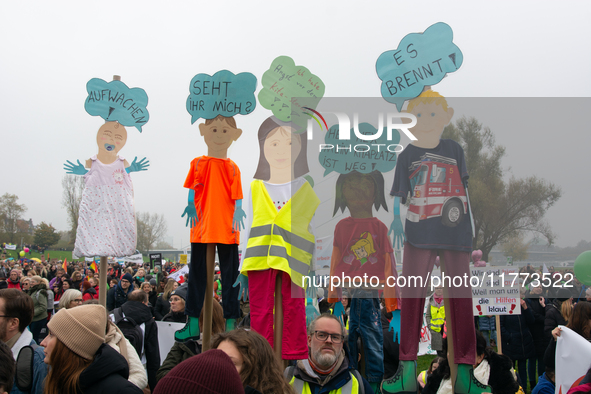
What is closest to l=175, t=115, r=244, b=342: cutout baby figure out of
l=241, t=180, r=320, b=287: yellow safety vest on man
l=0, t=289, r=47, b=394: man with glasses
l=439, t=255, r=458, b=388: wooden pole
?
l=241, t=180, r=320, b=287: yellow safety vest on man

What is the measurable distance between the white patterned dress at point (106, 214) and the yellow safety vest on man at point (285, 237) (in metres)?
1.78

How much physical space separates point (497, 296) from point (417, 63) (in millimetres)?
2725

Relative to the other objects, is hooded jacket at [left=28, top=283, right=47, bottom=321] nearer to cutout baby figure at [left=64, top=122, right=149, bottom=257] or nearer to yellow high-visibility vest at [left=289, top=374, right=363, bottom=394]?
cutout baby figure at [left=64, top=122, right=149, bottom=257]

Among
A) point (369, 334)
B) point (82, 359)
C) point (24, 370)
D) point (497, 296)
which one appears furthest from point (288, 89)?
point (497, 296)

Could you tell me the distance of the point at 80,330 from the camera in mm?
2203

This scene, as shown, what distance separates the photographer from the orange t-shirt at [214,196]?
12.8ft

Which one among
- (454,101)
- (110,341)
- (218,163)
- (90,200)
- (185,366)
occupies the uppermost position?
(454,101)

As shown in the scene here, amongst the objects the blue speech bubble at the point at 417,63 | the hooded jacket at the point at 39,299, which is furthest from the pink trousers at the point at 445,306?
the hooded jacket at the point at 39,299

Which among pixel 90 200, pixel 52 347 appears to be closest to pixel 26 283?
pixel 90 200

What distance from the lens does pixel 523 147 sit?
3283mm

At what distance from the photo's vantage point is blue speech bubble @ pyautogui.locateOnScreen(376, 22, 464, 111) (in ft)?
10.6

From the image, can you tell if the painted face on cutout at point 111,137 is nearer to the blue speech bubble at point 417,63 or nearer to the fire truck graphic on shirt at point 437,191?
the blue speech bubble at point 417,63

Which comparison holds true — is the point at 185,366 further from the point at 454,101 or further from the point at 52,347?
the point at 454,101

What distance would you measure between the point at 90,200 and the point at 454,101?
382 centimetres
